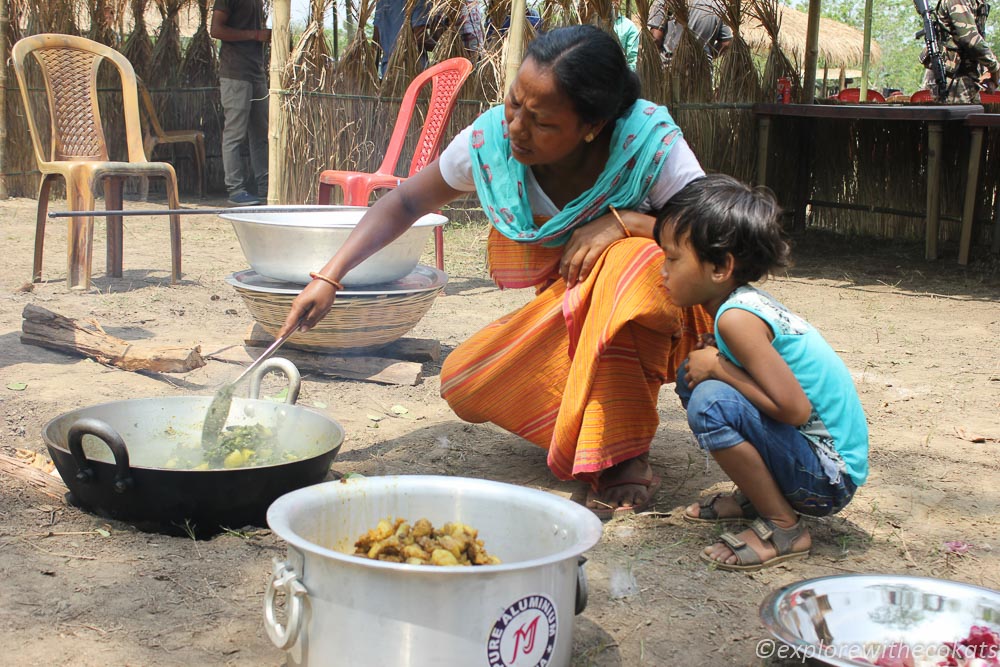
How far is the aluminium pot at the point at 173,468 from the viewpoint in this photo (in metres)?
2.08

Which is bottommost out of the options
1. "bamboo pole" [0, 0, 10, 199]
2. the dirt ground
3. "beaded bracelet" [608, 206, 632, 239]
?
the dirt ground

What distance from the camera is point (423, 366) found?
3.83m

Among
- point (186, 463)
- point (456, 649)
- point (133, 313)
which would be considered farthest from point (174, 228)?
point (456, 649)

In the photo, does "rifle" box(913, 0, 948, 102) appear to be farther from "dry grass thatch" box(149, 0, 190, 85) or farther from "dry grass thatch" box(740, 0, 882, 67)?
"dry grass thatch" box(740, 0, 882, 67)

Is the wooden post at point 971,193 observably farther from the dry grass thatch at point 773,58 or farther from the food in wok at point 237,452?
the food in wok at point 237,452

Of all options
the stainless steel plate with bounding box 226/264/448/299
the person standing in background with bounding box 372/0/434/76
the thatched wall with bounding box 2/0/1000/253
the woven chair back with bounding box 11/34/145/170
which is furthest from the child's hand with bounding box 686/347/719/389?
the person standing in background with bounding box 372/0/434/76

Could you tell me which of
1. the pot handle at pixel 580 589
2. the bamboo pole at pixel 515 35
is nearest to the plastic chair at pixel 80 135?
the bamboo pole at pixel 515 35

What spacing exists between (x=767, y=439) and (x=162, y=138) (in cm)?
796

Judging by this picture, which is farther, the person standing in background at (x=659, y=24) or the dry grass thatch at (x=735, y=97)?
the dry grass thatch at (x=735, y=97)

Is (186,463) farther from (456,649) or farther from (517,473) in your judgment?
(456,649)

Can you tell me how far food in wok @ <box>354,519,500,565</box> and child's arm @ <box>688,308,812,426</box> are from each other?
70 centimetres

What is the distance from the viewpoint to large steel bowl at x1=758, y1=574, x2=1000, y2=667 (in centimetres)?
166

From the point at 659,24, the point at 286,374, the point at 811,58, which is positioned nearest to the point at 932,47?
the point at 811,58

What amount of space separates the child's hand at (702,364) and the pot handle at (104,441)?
48.3 inches
